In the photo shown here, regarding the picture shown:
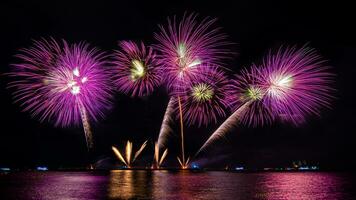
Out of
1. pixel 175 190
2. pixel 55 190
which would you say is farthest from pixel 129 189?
pixel 55 190

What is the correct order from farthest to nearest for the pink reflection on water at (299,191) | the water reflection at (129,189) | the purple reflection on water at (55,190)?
the pink reflection on water at (299,191), the water reflection at (129,189), the purple reflection on water at (55,190)

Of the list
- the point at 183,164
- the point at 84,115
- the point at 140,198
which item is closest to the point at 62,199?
the point at 140,198

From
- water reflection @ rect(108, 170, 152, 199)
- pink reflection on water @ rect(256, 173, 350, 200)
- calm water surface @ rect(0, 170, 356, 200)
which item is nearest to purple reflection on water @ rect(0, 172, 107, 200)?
calm water surface @ rect(0, 170, 356, 200)

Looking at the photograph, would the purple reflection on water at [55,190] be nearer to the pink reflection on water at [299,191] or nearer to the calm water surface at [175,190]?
the calm water surface at [175,190]

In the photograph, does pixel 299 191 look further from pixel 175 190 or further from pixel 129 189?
pixel 129 189

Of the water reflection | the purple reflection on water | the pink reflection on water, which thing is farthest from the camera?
the pink reflection on water

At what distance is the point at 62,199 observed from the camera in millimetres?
29891

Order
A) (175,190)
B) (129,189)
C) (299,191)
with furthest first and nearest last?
(129,189) < (299,191) < (175,190)

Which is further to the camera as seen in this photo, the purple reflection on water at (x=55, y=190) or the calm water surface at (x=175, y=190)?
the calm water surface at (x=175, y=190)

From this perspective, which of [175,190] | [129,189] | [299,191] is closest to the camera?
[175,190]

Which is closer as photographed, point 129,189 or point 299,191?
point 299,191

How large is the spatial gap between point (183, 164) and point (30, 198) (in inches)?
1947

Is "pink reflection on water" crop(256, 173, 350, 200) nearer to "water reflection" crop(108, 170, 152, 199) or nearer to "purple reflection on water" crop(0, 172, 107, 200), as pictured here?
"water reflection" crop(108, 170, 152, 199)

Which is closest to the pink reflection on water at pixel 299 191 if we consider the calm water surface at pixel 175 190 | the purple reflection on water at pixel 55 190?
the calm water surface at pixel 175 190
